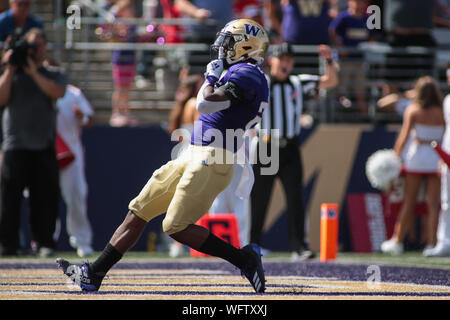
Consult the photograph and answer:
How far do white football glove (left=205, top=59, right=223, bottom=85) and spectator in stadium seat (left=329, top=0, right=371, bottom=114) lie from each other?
5.86 m

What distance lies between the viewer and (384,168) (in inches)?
437

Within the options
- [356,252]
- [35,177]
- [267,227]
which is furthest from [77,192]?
[356,252]

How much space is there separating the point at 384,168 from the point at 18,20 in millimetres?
4414

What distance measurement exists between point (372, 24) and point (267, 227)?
316 cm

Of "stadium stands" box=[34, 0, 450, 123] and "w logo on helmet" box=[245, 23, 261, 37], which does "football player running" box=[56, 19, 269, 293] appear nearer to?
"w logo on helmet" box=[245, 23, 261, 37]

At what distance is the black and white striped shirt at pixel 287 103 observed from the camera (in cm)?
973

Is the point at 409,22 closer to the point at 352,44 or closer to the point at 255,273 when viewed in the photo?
the point at 352,44

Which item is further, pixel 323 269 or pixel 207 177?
pixel 323 269

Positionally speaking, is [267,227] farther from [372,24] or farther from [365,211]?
[372,24]

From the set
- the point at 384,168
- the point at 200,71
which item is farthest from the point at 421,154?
the point at 200,71

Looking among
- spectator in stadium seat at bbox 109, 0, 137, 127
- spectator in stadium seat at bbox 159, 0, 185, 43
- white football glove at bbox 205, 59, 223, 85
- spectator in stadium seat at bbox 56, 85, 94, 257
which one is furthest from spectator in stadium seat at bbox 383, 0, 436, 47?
white football glove at bbox 205, 59, 223, 85

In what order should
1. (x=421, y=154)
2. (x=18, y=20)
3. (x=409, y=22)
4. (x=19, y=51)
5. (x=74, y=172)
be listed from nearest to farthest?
(x=19, y=51) → (x=74, y=172) → (x=18, y=20) → (x=421, y=154) → (x=409, y=22)

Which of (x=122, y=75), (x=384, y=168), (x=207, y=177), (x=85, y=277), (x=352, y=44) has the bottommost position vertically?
(x=384, y=168)

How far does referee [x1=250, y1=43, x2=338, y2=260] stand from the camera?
31.8 ft
